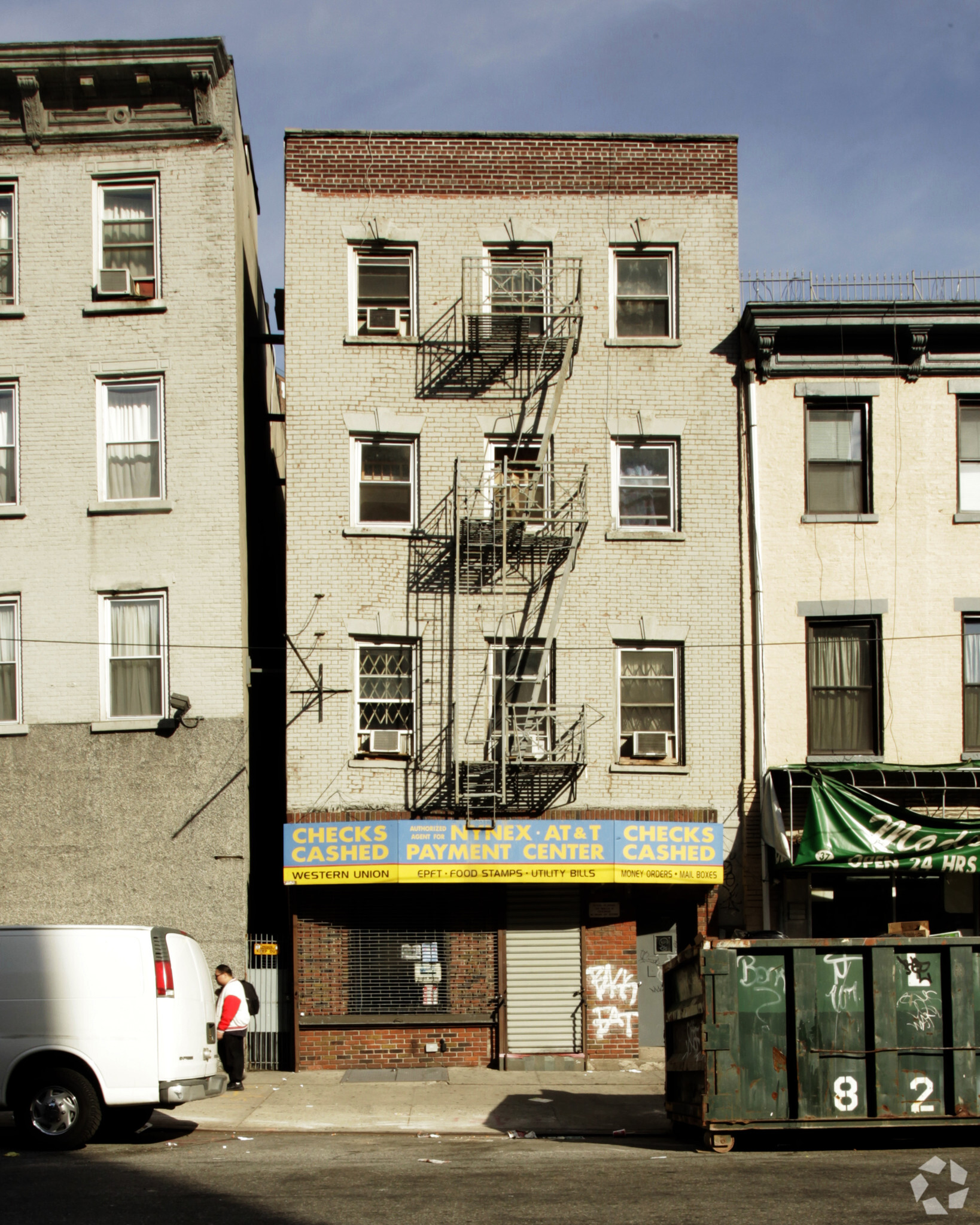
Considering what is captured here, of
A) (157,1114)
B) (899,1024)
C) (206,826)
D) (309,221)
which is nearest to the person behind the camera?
(899,1024)

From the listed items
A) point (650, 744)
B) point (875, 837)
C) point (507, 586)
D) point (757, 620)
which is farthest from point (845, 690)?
point (507, 586)

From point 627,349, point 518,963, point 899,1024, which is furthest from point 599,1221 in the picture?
point 627,349

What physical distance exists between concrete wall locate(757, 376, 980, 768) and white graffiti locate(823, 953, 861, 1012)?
291 inches

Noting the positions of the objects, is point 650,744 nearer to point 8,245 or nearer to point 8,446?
point 8,446

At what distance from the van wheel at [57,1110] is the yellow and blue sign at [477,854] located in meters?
6.50

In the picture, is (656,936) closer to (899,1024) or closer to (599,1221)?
(899,1024)

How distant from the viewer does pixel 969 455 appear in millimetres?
19812

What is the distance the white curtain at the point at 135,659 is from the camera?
62.9 ft

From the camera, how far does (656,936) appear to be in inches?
757

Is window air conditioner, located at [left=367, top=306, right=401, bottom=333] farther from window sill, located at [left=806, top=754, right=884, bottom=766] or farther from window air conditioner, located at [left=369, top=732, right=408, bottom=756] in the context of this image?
window sill, located at [left=806, top=754, right=884, bottom=766]

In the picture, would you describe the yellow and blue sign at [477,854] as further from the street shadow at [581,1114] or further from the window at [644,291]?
the window at [644,291]

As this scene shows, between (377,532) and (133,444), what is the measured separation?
12.5 ft

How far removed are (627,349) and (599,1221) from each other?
1381cm

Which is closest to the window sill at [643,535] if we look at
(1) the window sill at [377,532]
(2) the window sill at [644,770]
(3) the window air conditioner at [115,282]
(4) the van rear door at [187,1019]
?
(1) the window sill at [377,532]
